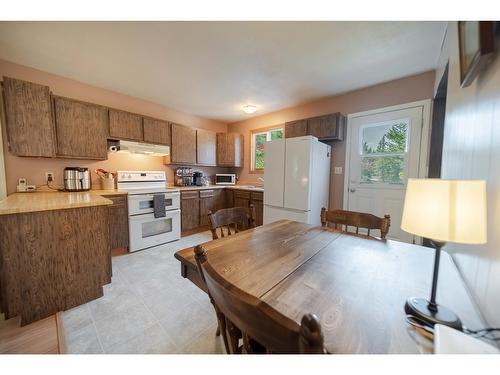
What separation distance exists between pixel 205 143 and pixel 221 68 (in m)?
1.93

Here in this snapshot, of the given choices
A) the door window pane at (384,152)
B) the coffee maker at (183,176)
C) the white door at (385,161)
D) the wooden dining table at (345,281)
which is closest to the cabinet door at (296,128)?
the white door at (385,161)

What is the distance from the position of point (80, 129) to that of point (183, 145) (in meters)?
1.49

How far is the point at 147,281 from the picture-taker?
2047 mm

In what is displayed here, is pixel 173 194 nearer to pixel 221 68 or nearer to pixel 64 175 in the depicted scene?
pixel 64 175

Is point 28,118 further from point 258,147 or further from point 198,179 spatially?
point 258,147

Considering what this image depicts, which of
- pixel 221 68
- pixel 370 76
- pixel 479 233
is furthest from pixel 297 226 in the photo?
pixel 370 76

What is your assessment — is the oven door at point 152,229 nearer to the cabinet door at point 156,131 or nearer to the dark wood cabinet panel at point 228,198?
the dark wood cabinet panel at point 228,198

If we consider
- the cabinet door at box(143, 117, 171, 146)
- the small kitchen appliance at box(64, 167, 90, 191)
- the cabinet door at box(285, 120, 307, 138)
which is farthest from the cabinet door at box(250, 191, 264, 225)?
the small kitchen appliance at box(64, 167, 90, 191)

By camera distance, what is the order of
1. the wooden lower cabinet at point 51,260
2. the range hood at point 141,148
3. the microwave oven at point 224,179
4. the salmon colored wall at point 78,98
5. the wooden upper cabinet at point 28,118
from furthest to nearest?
1. the microwave oven at point 224,179
2. the range hood at point 141,148
3. the salmon colored wall at point 78,98
4. the wooden upper cabinet at point 28,118
5. the wooden lower cabinet at point 51,260

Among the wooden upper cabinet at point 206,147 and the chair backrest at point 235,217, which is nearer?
the chair backrest at point 235,217

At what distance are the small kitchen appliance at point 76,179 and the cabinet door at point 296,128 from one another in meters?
3.17

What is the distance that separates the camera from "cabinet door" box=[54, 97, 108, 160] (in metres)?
2.38

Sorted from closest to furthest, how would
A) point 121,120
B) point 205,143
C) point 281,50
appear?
point 281,50 → point 121,120 → point 205,143

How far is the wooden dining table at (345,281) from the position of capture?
52cm
